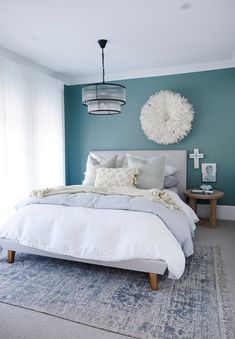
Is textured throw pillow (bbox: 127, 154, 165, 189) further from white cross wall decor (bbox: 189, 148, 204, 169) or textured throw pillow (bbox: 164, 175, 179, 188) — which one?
white cross wall decor (bbox: 189, 148, 204, 169)

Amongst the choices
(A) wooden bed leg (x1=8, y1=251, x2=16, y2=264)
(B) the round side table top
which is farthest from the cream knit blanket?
(B) the round side table top

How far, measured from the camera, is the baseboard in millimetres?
4199

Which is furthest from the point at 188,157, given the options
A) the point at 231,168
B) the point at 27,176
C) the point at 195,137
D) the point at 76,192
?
the point at 27,176

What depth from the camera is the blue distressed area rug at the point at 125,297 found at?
68.4 inches

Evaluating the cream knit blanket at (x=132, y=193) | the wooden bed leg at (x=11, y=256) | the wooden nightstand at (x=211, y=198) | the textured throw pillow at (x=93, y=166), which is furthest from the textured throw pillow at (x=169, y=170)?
the wooden bed leg at (x=11, y=256)

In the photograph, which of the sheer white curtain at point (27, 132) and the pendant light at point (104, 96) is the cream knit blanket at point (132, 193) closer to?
the sheer white curtain at point (27, 132)

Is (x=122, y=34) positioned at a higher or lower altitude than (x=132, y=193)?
higher

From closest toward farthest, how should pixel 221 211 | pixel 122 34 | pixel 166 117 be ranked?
pixel 122 34, pixel 221 211, pixel 166 117

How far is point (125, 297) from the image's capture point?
2068 mm

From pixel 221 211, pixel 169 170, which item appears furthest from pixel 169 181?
pixel 221 211

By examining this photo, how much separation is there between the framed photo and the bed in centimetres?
159

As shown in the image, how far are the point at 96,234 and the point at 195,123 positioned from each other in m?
2.85

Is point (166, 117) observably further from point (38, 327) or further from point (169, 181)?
point (38, 327)

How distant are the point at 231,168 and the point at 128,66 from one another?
7.98 ft
